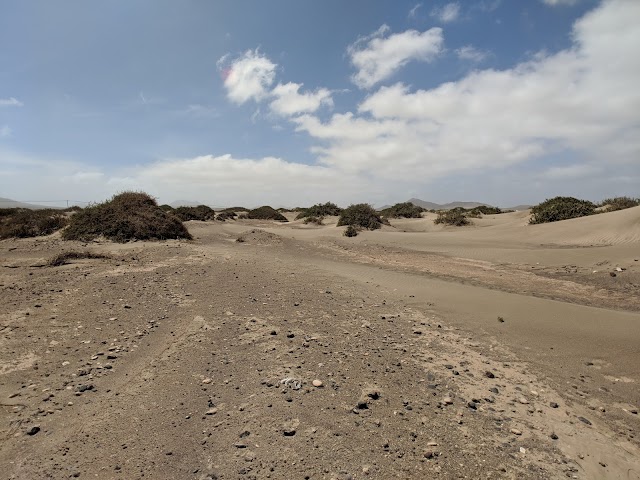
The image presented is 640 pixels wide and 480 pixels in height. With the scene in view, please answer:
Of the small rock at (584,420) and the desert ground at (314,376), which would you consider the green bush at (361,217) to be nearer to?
the desert ground at (314,376)

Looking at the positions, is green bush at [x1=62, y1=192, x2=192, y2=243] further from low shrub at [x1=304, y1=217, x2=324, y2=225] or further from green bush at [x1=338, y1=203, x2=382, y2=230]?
low shrub at [x1=304, y1=217, x2=324, y2=225]

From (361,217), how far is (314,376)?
19.7 metres

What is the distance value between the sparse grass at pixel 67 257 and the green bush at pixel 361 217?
47.9ft

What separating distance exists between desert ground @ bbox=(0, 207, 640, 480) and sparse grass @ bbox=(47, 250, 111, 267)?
3.20ft

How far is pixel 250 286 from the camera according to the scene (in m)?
8.59

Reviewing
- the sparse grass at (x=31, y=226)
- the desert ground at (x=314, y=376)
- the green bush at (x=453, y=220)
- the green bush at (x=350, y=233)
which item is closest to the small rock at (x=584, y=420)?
the desert ground at (x=314, y=376)

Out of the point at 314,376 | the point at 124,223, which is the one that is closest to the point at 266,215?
the point at 124,223

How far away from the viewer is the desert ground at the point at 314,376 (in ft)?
9.64

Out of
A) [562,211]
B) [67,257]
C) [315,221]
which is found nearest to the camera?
[67,257]

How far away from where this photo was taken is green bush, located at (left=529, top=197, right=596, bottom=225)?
19.0m

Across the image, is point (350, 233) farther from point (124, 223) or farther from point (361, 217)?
point (124, 223)

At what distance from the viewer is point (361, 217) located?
2350 centimetres

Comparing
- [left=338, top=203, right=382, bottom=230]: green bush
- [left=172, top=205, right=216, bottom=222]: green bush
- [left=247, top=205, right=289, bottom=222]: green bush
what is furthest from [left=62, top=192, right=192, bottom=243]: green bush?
[left=247, top=205, right=289, bottom=222]: green bush

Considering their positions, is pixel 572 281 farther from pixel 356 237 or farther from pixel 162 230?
pixel 162 230
